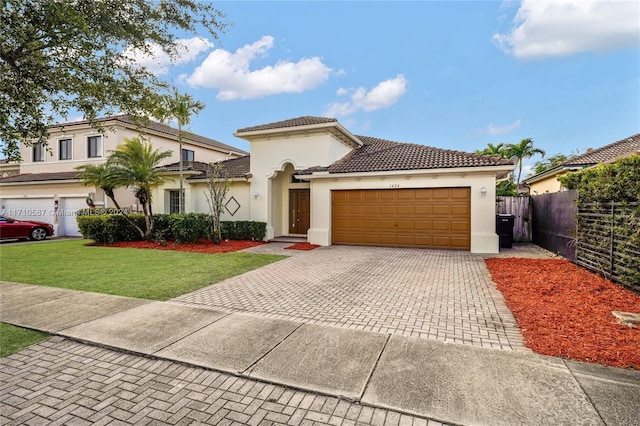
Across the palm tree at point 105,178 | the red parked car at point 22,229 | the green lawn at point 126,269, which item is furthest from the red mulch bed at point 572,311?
the red parked car at point 22,229

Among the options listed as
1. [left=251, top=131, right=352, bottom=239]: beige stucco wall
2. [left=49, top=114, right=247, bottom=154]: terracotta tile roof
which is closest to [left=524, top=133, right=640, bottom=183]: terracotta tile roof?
[left=251, top=131, right=352, bottom=239]: beige stucco wall

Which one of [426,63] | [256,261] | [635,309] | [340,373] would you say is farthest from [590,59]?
[340,373]

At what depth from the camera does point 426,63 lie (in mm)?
17734

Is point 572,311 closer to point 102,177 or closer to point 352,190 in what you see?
point 352,190

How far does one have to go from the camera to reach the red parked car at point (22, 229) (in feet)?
53.2

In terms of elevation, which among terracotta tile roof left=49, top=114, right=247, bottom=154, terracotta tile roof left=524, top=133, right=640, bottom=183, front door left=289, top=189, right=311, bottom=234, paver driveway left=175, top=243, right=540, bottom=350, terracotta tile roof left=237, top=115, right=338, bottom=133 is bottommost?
paver driveway left=175, top=243, right=540, bottom=350

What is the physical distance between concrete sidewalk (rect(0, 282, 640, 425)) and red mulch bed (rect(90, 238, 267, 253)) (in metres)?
7.73

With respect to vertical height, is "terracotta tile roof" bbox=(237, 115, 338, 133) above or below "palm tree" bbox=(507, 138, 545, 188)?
below

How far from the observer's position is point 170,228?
14.7m

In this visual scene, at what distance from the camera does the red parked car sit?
1620 centimetres

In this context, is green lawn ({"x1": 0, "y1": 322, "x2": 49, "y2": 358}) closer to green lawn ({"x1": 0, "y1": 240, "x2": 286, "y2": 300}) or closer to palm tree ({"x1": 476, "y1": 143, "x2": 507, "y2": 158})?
green lawn ({"x1": 0, "y1": 240, "x2": 286, "y2": 300})

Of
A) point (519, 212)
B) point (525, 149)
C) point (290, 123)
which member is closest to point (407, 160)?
point (290, 123)

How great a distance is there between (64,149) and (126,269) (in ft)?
60.5

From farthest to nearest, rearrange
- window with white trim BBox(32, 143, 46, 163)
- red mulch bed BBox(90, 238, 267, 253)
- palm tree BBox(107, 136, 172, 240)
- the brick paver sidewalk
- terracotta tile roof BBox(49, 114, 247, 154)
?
window with white trim BBox(32, 143, 46, 163) → terracotta tile roof BBox(49, 114, 247, 154) → palm tree BBox(107, 136, 172, 240) → red mulch bed BBox(90, 238, 267, 253) → the brick paver sidewalk
